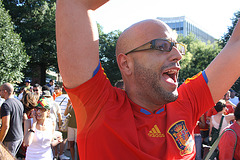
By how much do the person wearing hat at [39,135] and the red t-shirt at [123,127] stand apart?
295cm

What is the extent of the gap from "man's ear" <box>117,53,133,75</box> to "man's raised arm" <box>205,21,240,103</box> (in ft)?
1.92

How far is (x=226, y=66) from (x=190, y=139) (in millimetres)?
559

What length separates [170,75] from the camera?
1.53 meters

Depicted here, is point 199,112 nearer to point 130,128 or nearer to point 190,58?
point 130,128

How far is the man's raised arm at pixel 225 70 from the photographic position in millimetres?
1594

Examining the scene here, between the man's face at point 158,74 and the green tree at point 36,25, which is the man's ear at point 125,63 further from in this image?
the green tree at point 36,25

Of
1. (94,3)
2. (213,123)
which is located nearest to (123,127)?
(94,3)

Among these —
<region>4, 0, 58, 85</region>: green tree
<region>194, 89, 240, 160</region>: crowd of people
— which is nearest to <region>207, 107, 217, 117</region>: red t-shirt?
<region>194, 89, 240, 160</region>: crowd of people

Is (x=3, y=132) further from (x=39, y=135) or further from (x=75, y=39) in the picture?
(x=75, y=39)

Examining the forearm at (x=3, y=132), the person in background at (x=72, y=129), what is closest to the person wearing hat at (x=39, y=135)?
the forearm at (x=3, y=132)

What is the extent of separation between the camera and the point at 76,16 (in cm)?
119

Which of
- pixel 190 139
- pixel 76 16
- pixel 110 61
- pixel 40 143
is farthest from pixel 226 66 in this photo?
pixel 110 61

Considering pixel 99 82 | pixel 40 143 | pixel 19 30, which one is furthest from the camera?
pixel 19 30

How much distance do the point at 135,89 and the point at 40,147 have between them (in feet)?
10.3
